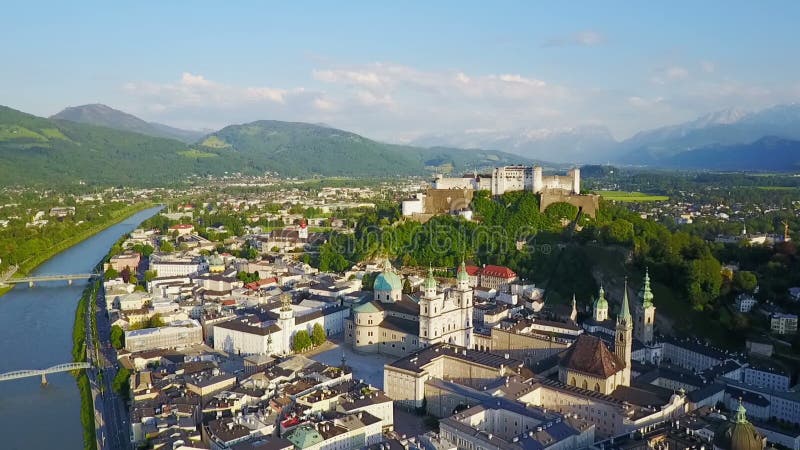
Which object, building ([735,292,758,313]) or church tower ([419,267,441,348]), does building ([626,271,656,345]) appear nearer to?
building ([735,292,758,313])

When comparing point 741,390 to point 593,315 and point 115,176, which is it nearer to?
point 593,315

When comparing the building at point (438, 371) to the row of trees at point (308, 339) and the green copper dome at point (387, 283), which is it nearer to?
the row of trees at point (308, 339)

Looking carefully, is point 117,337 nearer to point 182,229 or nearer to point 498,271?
point 498,271

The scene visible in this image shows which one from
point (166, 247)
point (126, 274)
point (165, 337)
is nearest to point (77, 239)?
point (166, 247)

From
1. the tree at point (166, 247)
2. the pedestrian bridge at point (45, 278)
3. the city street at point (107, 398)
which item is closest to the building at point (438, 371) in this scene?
the city street at point (107, 398)

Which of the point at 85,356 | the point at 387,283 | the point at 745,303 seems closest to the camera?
the point at 85,356
